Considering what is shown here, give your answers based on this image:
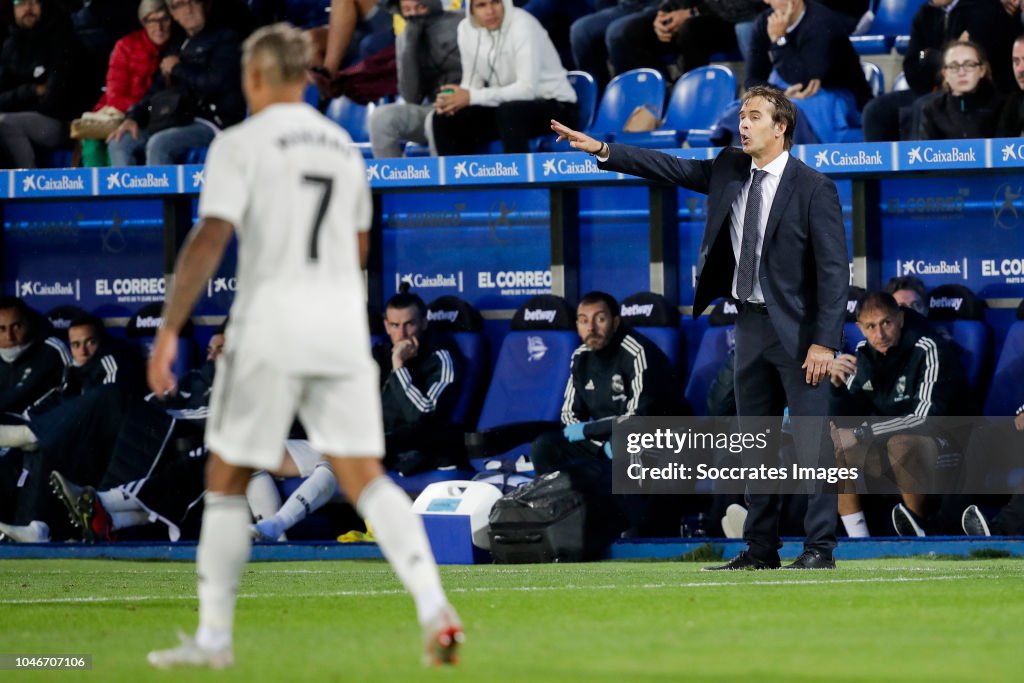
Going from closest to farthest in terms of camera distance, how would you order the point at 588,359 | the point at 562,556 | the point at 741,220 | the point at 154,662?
the point at 154,662, the point at 741,220, the point at 562,556, the point at 588,359

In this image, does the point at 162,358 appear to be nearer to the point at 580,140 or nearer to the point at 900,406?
the point at 580,140

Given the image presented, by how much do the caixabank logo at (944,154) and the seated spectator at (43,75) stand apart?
6.75 m

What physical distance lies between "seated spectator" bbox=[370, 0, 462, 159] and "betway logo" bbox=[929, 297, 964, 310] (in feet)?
12.3

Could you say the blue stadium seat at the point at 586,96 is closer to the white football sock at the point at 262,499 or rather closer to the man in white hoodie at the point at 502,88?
the man in white hoodie at the point at 502,88

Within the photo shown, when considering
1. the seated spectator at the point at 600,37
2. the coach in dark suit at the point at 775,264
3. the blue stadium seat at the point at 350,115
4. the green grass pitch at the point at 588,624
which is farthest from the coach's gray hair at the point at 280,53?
the blue stadium seat at the point at 350,115

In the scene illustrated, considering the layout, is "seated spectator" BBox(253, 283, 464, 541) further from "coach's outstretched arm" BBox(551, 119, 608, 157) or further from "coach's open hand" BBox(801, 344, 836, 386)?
"coach's open hand" BBox(801, 344, 836, 386)

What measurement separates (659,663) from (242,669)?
44.5 inches

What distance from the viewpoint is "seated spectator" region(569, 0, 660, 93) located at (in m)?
13.4

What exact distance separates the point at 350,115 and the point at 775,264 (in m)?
7.09

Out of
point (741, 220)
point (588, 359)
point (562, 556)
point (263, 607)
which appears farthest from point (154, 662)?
point (588, 359)

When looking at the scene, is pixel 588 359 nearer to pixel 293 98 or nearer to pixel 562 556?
pixel 562 556

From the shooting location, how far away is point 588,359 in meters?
11.5

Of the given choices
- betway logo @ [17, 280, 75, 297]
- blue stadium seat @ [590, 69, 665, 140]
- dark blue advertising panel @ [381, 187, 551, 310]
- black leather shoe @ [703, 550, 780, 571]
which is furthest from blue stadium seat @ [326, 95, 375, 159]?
black leather shoe @ [703, 550, 780, 571]

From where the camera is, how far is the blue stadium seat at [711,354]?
1188cm
